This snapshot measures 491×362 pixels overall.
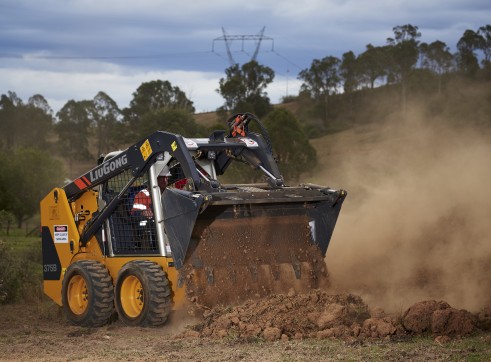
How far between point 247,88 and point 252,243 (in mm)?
54095

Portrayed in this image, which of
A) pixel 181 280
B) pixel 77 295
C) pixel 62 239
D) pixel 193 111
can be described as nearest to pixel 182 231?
pixel 181 280

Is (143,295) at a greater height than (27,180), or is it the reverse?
(27,180)

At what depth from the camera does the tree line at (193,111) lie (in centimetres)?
4412

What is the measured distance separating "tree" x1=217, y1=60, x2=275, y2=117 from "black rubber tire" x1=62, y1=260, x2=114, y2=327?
4936cm

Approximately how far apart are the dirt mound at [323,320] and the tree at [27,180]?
Answer: 40.8 m

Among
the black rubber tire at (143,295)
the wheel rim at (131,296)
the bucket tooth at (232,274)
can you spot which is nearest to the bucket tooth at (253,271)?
the bucket tooth at (232,274)

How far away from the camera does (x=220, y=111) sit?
61.1 meters

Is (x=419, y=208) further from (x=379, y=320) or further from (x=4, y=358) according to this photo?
(x=4, y=358)

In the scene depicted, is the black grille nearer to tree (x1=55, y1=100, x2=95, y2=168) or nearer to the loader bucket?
the loader bucket

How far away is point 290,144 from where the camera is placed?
42.4 metres

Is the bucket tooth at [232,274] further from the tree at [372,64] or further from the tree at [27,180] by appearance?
the tree at [372,64]

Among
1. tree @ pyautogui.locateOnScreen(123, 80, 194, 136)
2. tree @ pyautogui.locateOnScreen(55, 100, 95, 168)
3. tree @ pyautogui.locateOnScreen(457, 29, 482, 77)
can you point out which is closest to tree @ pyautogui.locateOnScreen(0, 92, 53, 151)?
tree @ pyautogui.locateOnScreen(55, 100, 95, 168)

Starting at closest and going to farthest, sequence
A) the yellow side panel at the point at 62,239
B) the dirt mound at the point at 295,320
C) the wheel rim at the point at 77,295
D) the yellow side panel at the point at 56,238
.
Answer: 1. the dirt mound at the point at 295,320
2. the wheel rim at the point at 77,295
3. the yellow side panel at the point at 62,239
4. the yellow side panel at the point at 56,238

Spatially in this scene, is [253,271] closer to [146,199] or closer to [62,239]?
[146,199]
